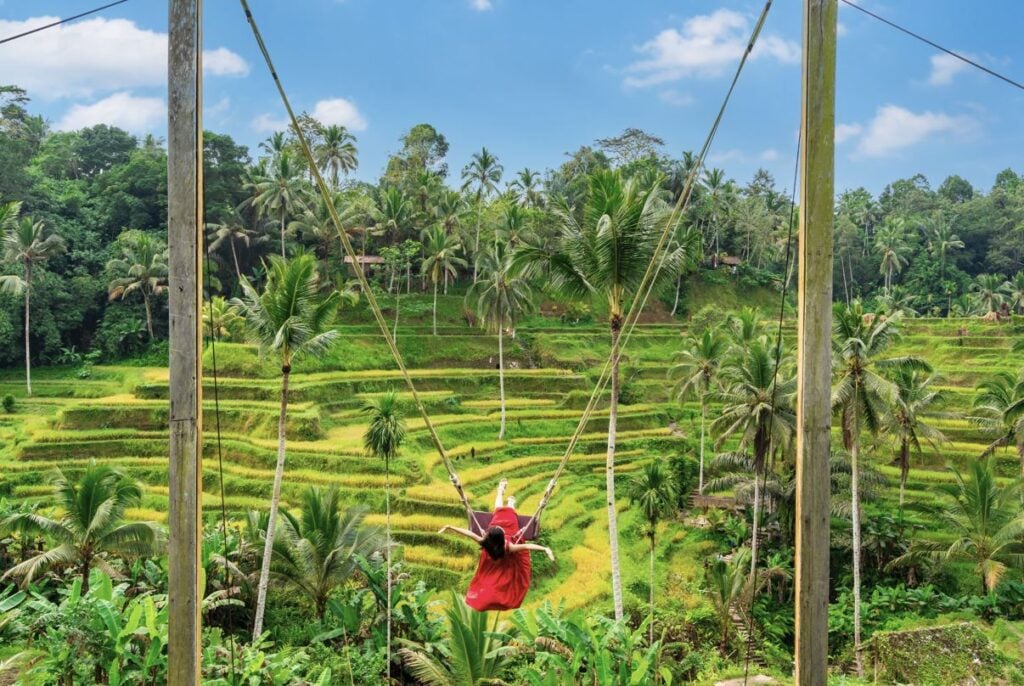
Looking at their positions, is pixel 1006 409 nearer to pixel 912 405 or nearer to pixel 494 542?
pixel 912 405

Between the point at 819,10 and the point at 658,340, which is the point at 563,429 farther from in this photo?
the point at 819,10

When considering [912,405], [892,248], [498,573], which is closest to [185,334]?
[498,573]

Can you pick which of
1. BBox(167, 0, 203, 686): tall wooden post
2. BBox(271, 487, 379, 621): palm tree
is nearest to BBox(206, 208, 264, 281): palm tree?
BBox(271, 487, 379, 621): palm tree

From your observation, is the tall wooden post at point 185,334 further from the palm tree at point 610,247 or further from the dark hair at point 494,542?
the palm tree at point 610,247

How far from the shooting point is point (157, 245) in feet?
114

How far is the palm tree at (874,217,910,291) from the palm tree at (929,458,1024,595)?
1490 inches

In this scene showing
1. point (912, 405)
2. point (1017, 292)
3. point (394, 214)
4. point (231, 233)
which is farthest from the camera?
point (1017, 292)

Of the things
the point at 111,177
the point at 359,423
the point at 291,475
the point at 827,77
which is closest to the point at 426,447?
the point at 359,423

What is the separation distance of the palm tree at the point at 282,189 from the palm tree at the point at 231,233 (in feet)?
4.34

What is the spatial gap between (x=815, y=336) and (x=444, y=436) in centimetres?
2133

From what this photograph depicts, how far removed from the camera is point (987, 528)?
16141mm

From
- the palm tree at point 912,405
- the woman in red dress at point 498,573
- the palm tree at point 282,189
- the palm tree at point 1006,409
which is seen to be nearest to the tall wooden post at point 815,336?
the woman in red dress at point 498,573

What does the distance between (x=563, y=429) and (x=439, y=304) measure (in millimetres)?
15094

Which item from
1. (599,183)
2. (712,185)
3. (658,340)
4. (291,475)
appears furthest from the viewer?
(712,185)
